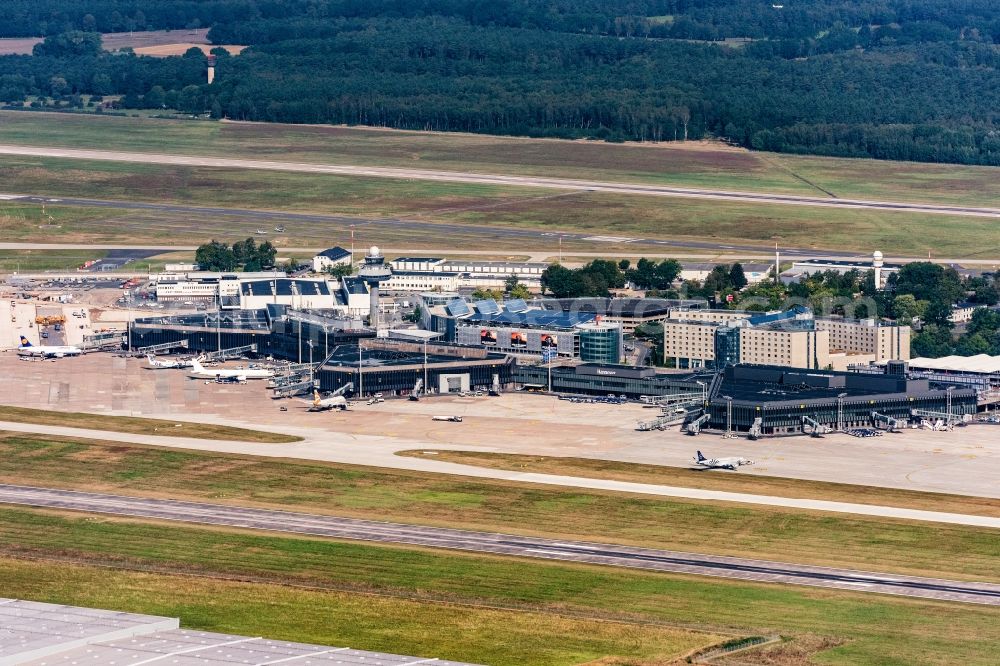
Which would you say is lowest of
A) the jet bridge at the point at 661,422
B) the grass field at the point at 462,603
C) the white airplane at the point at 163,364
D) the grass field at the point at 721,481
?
the grass field at the point at 462,603

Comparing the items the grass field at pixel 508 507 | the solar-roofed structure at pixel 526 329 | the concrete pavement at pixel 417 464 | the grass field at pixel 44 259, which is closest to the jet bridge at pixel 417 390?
the solar-roofed structure at pixel 526 329

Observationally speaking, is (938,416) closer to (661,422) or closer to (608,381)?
(661,422)

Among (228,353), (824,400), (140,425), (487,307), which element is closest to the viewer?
(824,400)

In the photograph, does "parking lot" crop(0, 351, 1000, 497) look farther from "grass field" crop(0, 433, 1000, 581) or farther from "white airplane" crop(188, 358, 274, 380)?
"grass field" crop(0, 433, 1000, 581)

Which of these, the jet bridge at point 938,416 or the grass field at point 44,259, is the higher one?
the grass field at point 44,259

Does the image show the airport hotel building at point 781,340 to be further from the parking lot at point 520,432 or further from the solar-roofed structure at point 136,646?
the solar-roofed structure at point 136,646

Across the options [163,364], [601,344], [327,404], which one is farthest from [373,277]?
[327,404]

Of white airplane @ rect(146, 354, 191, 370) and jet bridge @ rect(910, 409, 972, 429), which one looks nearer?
jet bridge @ rect(910, 409, 972, 429)

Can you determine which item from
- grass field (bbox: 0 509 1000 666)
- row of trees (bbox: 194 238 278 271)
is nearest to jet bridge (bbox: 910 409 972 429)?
grass field (bbox: 0 509 1000 666)
